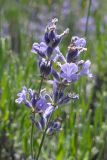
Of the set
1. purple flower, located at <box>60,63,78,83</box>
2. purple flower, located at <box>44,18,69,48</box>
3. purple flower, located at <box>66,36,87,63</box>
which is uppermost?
purple flower, located at <box>44,18,69,48</box>

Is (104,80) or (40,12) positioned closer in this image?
(104,80)

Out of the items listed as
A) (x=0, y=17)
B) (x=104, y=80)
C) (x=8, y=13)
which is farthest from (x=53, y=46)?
(x=8, y=13)

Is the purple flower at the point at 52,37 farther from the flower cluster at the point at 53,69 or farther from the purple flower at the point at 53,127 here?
the purple flower at the point at 53,127

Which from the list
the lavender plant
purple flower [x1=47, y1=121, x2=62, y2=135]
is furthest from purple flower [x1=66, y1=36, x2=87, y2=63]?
purple flower [x1=47, y1=121, x2=62, y2=135]

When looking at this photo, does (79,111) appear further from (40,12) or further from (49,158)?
(40,12)

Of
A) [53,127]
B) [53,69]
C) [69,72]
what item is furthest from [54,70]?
[53,127]

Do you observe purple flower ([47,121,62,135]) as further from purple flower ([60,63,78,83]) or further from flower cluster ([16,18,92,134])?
purple flower ([60,63,78,83])

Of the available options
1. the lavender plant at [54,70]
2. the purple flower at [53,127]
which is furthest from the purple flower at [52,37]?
the purple flower at [53,127]

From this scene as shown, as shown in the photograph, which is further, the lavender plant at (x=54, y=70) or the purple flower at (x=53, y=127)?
the purple flower at (x=53, y=127)
